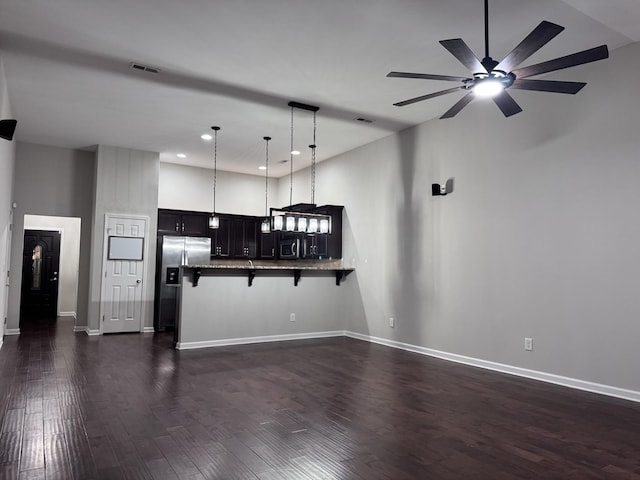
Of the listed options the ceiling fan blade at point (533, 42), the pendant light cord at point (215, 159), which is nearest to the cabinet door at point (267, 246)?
the pendant light cord at point (215, 159)

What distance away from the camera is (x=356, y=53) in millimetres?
4203

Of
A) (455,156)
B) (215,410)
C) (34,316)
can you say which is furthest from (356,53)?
(34,316)

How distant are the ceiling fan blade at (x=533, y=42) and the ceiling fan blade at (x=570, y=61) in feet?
0.31

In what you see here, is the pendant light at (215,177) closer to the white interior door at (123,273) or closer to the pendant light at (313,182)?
the white interior door at (123,273)

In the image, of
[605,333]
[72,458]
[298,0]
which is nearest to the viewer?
[72,458]

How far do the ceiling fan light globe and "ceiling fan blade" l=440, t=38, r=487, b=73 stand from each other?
0.33ft

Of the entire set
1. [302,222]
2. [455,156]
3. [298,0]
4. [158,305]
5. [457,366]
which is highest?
[298,0]

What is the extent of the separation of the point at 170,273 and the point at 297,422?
544 cm

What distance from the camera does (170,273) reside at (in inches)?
312

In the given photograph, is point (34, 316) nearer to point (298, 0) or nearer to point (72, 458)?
point (72, 458)

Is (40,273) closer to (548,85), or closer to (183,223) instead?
(183,223)

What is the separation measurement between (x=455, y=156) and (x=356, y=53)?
219cm

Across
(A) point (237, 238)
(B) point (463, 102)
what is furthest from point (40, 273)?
(B) point (463, 102)

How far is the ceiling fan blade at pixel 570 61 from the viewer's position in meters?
2.54
